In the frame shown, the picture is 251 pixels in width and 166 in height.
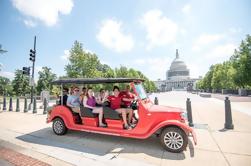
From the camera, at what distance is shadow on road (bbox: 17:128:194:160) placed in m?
5.19

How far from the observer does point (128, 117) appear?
19.8ft

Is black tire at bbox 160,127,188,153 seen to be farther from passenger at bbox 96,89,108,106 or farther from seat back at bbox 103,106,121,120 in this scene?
passenger at bbox 96,89,108,106

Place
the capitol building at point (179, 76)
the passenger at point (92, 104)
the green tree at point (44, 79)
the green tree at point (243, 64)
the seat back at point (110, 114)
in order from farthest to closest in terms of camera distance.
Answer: the capitol building at point (179, 76)
the green tree at point (44, 79)
the green tree at point (243, 64)
the passenger at point (92, 104)
the seat back at point (110, 114)

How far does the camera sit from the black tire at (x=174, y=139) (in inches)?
201

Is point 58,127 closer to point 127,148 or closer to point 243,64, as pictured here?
point 127,148

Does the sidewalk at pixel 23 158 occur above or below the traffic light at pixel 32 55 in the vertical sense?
below

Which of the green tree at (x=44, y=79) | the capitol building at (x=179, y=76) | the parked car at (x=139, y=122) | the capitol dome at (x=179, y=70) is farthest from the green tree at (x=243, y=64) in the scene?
the capitol dome at (x=179, y=70)

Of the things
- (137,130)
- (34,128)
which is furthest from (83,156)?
(34,128)

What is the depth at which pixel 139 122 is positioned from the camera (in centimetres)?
559

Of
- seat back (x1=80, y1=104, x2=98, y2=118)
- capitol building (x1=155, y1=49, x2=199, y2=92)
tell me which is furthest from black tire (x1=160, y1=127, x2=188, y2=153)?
capitol building (x1=155, y1=49, x2=199, y2=92)

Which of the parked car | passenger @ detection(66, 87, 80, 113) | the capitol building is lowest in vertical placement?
the parked car

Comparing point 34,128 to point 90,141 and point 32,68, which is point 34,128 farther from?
point 32,68

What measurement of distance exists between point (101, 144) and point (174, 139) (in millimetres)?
2383

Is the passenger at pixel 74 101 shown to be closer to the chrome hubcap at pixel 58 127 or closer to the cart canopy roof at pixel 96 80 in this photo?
the cart canopy roof at pixel 96 80
